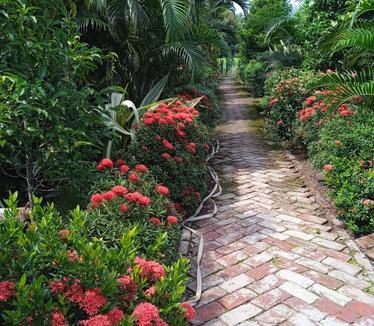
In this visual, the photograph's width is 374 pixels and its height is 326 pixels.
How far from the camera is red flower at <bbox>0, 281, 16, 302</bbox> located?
1.61 meters

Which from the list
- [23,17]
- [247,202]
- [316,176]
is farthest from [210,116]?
[23,17]

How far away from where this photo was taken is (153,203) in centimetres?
305

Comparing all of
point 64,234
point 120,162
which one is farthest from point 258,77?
→ point 64,234

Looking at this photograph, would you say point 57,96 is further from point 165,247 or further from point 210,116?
point 210,116

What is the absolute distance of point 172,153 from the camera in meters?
4.24

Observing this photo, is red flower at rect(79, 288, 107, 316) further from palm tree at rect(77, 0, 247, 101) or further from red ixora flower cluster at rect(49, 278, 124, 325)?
palm tree at rect(77, 0, 247, 101)

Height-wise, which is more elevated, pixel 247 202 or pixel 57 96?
pixel 57 96

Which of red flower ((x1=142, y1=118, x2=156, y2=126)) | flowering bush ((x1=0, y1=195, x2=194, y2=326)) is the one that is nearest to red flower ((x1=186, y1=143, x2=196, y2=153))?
red flower ((x1=142, y1=118, x2=156, y2=126))

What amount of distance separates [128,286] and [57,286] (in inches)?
12.9

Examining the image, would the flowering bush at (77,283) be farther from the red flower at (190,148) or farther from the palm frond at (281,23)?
the palm frond at (281,23)

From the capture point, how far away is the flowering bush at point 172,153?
3.99 meters

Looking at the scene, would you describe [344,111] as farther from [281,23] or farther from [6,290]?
[281,23]

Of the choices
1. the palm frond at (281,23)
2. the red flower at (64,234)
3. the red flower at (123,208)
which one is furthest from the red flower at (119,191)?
the palm frond at (281,23)

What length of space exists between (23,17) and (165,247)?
1.85 m
